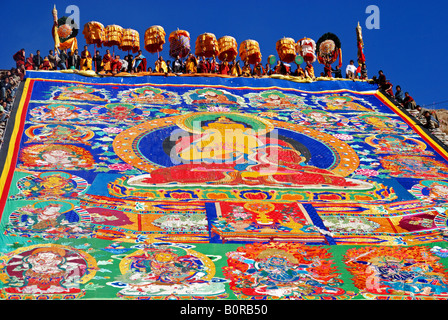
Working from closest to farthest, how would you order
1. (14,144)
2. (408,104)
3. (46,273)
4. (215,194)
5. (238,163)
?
1. (46,273)
2. (215,194)
3. (14,144)
4. (238,163)
5. (408,104)

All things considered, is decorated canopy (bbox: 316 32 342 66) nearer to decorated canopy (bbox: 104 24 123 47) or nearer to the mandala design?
decorated canopy (bbox: 104 24 123 47)

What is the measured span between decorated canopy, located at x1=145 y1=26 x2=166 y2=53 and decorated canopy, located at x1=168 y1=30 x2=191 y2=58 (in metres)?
0.31

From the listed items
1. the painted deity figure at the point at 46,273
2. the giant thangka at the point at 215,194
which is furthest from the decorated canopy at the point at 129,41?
the painted deity figure at the point at 46,273

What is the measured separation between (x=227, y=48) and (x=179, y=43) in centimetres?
152

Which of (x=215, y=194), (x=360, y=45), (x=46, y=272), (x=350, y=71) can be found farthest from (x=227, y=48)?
(x=46, y=272)

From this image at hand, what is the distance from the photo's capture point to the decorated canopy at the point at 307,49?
28.3 meters

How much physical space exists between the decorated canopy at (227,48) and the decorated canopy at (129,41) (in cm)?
262

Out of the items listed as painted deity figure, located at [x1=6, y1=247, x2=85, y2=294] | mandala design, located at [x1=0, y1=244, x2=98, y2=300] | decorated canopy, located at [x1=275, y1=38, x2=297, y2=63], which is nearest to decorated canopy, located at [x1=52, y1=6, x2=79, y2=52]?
decorated canopy, located at [x1=275, y1=38, x2=297, y2=63]

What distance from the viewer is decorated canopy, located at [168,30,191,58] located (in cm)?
2741

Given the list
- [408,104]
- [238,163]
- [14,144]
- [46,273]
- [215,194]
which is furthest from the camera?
[408,104]

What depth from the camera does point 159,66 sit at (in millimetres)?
26844

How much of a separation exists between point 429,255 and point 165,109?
9.52m

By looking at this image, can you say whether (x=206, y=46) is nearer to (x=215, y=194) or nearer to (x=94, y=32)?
(x=94, y=32)
